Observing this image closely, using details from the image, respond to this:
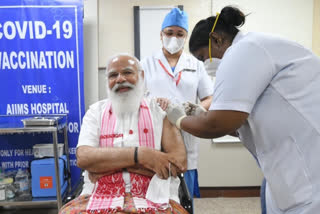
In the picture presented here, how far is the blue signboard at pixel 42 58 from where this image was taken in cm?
250

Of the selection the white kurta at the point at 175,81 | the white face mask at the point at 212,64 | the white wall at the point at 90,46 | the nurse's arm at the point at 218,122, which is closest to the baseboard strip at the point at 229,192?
the white kurta at the point at 175,81

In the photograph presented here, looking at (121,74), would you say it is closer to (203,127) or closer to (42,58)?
(203,127)

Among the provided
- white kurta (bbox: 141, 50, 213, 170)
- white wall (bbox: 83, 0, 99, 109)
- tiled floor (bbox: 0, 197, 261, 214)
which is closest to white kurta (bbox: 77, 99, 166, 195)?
white kurta (bbox: 141, 50, 213, 170)

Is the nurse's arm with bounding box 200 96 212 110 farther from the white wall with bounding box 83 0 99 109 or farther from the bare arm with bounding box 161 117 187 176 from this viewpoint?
the white wall with bounding box 83 0 99 109

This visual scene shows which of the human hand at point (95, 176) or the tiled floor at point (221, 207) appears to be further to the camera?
the tiled floor at point (221, 207)

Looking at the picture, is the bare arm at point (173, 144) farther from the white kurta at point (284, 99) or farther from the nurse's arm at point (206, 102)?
the white kurta at point (284, 99)

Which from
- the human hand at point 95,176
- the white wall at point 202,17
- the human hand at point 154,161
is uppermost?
the white wall at point 202,17

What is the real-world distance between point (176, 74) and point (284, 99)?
102 centimetres

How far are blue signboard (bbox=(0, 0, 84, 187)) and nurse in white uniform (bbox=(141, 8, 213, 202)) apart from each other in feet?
3.43

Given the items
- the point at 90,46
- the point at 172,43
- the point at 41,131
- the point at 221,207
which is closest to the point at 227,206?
the point at 221,207

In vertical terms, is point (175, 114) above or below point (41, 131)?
above

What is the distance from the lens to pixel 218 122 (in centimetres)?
90

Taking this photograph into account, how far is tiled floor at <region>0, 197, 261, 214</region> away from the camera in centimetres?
270

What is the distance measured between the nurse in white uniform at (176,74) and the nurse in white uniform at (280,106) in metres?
0.87
